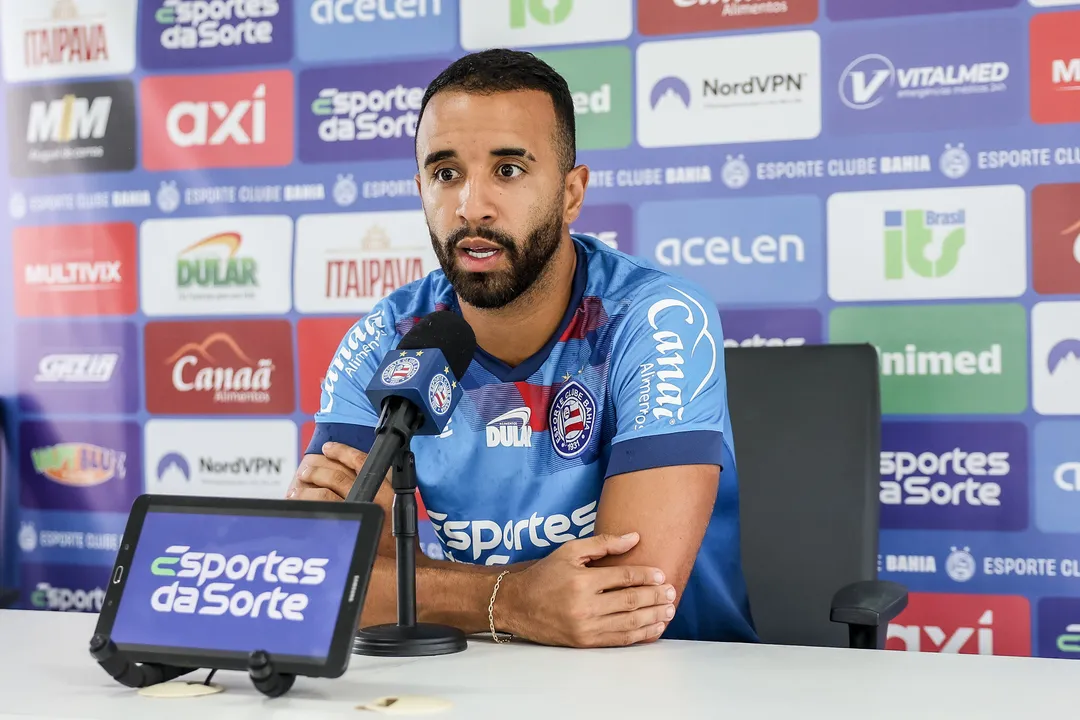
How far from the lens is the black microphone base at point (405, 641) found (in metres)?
1.11

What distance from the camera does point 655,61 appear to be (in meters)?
2.48

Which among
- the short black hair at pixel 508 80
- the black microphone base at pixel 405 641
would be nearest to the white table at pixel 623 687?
the black microphone base at pixel 405 641

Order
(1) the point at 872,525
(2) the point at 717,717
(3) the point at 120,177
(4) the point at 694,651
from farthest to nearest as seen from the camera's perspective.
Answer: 1. (3) the point at 120,177
2. (1) the point at 872,525
3. (4) the point at 694,651
4. (2) the point at 717,717

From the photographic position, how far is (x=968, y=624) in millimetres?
2314

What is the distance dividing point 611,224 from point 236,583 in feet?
5.54

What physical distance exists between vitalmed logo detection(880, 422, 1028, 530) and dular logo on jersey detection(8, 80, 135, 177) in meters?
2.05

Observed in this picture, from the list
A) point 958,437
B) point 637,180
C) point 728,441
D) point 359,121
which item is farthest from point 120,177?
point 958,437

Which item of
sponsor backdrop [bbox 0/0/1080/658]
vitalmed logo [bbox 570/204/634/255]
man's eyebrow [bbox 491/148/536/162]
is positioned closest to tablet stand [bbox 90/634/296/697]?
man's eyebrow [bbox 491/148/536/162]

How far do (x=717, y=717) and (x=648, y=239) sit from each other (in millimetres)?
1730

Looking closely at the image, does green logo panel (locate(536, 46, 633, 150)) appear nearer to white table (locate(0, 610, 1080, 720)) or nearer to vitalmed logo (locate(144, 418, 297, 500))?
vitalmed logo (locate(144, 418, 297, 500))

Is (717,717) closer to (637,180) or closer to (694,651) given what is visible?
(694,651)

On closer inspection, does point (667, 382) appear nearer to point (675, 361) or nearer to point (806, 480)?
point (675, 361)

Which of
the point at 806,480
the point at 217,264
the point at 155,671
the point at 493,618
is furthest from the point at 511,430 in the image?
the point at 217,264

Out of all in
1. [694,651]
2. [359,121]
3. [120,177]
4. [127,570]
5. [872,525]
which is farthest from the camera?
[120,177]
